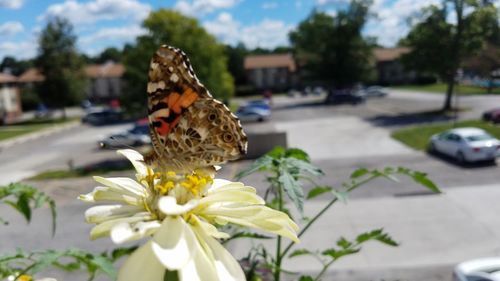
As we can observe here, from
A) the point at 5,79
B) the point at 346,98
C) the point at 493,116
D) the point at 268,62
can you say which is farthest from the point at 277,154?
the point at 268,62

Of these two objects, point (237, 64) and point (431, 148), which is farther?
point (237, 64)

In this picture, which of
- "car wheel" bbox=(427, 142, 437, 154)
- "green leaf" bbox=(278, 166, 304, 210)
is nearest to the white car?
"car wheel" bbox=(427, 142, 437, 154)

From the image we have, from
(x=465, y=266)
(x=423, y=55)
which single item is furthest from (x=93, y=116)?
(x=465, y=266)

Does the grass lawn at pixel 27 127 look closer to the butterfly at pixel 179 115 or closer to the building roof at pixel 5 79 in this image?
the building roof at pixel 5 79

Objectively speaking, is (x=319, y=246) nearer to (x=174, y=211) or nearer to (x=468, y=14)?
(x=174, y=211)

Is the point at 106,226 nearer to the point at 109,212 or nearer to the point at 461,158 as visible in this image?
the point at 109,212
